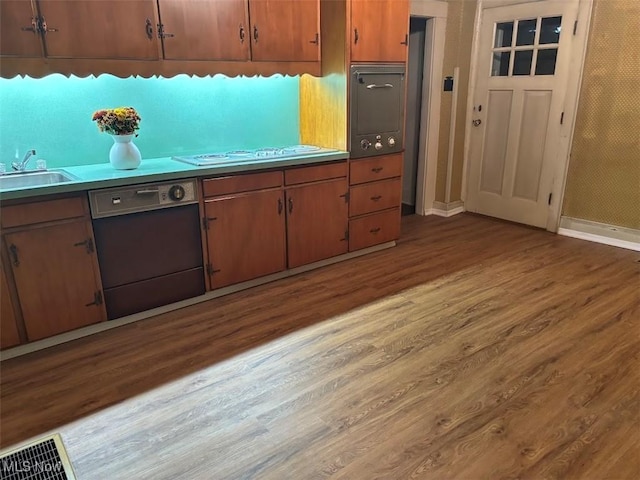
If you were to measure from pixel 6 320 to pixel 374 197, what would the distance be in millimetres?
2596

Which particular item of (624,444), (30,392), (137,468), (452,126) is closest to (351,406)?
(137,468)

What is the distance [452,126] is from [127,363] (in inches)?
154

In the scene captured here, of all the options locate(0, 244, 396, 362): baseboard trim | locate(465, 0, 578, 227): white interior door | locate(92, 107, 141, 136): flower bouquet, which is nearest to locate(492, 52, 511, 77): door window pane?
locate(465, 0, 578, 227): white interior door

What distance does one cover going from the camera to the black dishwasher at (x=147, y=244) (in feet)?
8.54

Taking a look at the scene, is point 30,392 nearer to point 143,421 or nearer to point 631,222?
point 143,421

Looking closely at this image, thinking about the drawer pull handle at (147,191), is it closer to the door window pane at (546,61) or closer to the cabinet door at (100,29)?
the cabinet door at (100,29)

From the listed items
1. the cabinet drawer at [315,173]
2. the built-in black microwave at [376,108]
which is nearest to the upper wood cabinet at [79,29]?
the cabinet drawer at [315,173]

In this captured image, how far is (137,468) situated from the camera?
1.75 meters

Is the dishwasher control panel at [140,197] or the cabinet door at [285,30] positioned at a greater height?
the cabinet door at [285,30]

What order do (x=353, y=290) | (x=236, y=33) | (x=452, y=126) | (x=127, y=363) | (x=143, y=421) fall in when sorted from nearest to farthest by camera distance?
(x=143, y=421) → (x=127, y=363) → (x=236, y=33) → (x=353, y=290) → (x=452, y=126)

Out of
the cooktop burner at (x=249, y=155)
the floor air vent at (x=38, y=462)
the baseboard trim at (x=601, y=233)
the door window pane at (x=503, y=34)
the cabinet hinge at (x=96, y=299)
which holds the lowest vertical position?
the floor air vent at (x=38, y=462)

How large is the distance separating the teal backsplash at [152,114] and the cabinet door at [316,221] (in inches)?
24.8

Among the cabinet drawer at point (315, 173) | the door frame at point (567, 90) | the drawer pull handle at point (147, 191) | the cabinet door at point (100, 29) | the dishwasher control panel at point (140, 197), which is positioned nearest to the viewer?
the cabinet door at point (100, 29)

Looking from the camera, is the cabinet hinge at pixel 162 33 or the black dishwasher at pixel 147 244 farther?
the cabinet hinge at pixel 162 33
